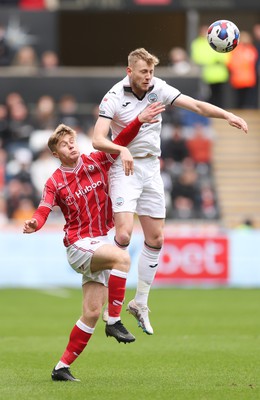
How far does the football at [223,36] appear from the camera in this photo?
34.6ft

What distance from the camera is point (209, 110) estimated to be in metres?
10.3

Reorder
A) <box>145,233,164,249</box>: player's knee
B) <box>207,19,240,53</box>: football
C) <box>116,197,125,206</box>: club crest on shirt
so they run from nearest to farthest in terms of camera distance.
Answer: <box>116,197,125,206</box>: club crest on shirt → <box>207,19,240,53</box>: football → <box>145,233,164,249</box>: player's knee

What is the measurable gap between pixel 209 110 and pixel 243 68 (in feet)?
50.4

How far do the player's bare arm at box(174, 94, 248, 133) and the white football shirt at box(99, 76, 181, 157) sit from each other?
0.10 metres

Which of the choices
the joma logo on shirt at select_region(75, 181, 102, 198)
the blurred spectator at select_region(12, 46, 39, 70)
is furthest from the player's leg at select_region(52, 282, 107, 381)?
the blurred spectator at select_region(12, 46, 39, 70)

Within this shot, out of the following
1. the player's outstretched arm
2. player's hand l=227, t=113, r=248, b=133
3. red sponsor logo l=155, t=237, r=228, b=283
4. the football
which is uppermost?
the football

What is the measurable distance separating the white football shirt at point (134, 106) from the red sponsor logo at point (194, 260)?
9.96m

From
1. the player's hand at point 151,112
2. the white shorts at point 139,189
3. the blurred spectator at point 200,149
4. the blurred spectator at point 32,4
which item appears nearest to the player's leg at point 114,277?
the white shorts at point 139,189

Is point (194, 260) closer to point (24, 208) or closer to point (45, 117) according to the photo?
point (24, 208)

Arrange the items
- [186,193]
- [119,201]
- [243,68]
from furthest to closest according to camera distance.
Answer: [243,68], [186,193], [119,201]

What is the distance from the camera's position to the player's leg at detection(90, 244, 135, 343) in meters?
9.71

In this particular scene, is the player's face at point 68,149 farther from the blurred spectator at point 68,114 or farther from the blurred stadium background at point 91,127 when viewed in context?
the blurred spectator at point 68,114

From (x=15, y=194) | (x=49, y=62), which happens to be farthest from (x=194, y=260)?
(x=49, y=62)

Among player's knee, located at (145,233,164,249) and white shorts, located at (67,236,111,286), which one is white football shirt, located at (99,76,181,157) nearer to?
player's knee, located at (145,233,164,249)
